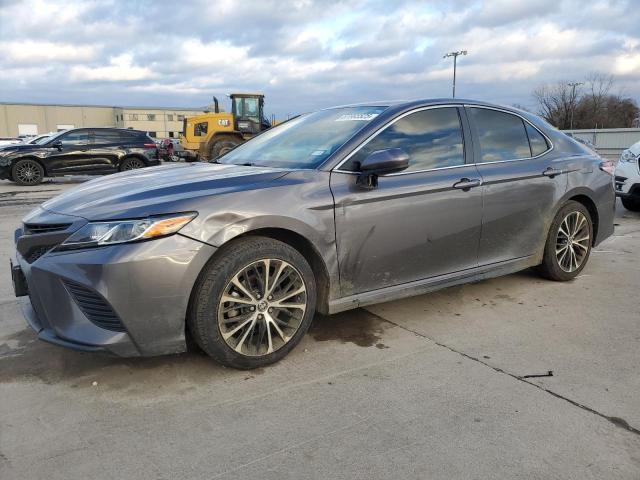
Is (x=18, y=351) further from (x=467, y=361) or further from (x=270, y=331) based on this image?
(x=467, y=361)

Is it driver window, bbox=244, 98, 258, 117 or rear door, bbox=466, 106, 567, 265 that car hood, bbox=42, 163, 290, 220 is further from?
driver window, bbox=244, 98, 258, 117

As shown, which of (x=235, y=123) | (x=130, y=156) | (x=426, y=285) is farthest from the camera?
(x=235, y=123)

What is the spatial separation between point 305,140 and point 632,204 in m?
7.60

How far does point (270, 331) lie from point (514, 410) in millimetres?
1424

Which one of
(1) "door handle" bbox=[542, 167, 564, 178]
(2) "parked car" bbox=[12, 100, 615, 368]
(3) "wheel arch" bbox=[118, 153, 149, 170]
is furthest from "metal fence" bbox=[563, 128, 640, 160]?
(2) "parked car" bbox=[12, 100, 615, 368]

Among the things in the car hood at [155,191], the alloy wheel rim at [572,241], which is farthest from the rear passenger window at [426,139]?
the alloy wheel rim at [572,241]

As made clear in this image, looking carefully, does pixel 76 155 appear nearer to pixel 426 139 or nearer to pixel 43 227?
pixel 43 227

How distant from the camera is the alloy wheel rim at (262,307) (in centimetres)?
303

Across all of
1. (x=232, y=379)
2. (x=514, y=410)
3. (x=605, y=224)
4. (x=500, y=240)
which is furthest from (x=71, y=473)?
(x=605, y=224)

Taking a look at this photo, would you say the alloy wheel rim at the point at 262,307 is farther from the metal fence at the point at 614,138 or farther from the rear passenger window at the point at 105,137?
the metal fence at the point at 614,138

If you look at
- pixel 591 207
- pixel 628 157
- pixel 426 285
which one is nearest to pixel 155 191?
pixel 426 285

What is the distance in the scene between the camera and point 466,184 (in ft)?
12.9

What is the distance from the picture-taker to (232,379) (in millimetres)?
3086

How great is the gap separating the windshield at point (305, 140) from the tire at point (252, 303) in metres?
0.74
